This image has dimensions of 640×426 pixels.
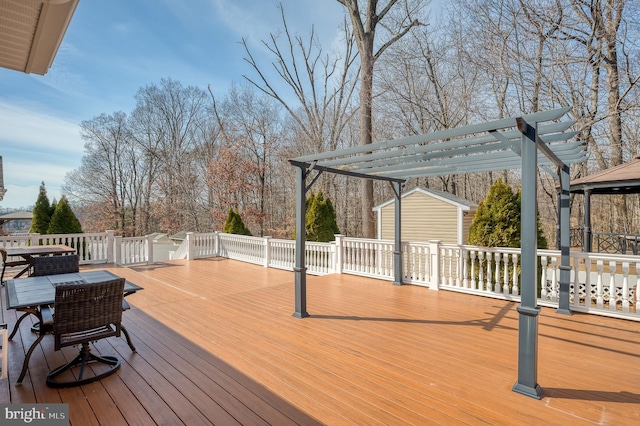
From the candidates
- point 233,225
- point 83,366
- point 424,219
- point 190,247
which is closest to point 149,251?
point 190,247

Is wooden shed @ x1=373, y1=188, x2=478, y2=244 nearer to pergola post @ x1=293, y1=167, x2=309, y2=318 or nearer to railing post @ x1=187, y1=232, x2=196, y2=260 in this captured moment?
railing post @ x1=187, y1=232, x2=196, y2=260

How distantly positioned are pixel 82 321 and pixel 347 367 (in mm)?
2463

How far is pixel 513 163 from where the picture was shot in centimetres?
497

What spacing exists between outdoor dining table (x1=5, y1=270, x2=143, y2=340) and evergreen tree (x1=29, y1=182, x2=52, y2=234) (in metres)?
8.47

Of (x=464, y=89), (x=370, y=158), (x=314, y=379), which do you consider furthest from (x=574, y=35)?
(x=314, y=379)

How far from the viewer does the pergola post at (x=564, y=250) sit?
4.75 m

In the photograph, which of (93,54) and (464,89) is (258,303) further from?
(93,54)

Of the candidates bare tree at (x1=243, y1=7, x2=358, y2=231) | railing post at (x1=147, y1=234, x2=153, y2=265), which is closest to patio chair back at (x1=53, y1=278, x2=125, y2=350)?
railing post at (x1=147, y1=234, x2=153, y2=265)

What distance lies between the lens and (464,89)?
12.6 m

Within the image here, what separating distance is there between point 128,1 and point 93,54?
4644mm

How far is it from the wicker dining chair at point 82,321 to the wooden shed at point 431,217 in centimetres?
964

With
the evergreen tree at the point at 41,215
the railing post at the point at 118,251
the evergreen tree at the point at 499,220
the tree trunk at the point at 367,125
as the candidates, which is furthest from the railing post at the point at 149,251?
the evergreen tree at the point at 499,220

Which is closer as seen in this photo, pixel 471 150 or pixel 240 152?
pixel 471 150

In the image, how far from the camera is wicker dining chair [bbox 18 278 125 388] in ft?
9.11
